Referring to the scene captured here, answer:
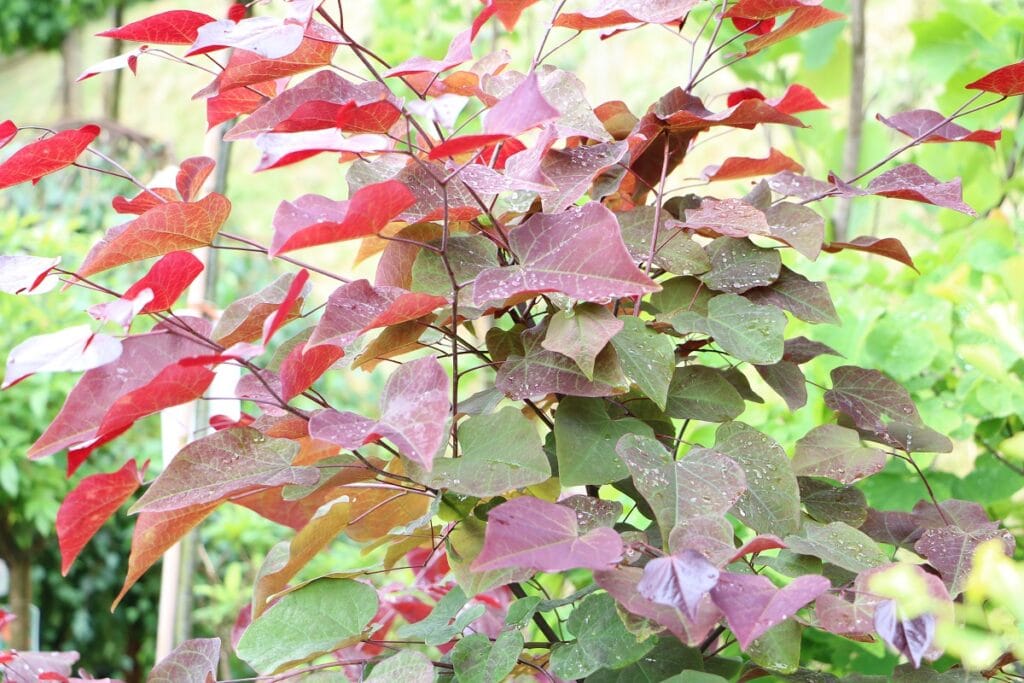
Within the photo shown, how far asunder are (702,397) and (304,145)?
33cm

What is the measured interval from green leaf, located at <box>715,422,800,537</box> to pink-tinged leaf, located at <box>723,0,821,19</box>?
0.93 ft

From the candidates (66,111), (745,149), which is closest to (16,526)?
(66,111)

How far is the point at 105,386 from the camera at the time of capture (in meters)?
0.55

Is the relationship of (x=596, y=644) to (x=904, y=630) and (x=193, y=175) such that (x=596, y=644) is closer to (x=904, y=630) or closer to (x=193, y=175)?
(x=904, y=630)

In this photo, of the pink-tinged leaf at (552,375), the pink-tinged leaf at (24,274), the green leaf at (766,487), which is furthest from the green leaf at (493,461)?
the pink-tinged leaf at (24,274)

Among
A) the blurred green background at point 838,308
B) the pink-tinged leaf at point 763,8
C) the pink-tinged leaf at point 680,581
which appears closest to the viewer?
the pink-tinged leaf at point 680,581

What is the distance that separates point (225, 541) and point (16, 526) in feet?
1.84

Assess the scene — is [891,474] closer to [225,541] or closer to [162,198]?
[162,198]

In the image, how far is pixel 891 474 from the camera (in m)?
1.01

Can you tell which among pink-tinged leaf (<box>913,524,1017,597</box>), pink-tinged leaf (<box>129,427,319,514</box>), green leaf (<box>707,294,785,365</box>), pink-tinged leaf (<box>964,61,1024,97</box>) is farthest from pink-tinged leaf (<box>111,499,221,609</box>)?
pink-tinged leaf (<box>964,61,1024,97</box>)

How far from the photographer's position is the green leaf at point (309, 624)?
1.95 feet

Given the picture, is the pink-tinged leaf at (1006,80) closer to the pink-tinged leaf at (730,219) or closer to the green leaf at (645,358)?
the pink-tinged leaf at (730,219)

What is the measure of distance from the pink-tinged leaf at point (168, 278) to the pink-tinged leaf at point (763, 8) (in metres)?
0.39

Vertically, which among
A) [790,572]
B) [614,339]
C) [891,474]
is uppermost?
[614,339]
